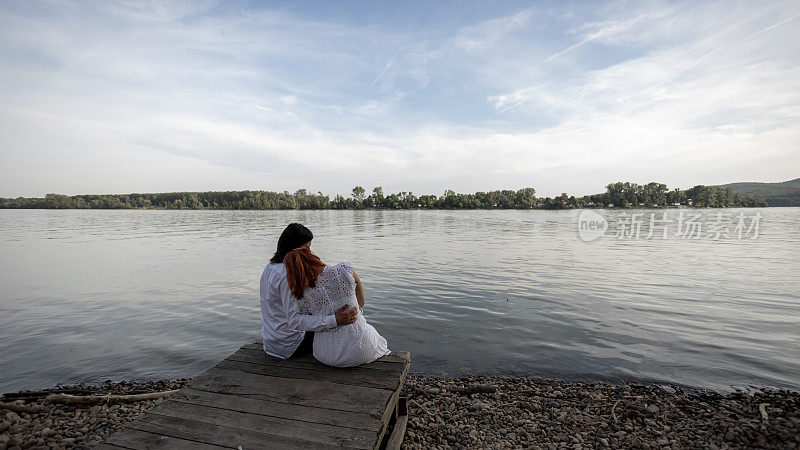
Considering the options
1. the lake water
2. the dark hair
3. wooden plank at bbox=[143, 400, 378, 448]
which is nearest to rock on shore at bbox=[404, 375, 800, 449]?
the lake water

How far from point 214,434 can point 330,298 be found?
1.84 m

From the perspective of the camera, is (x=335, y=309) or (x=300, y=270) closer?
(x=300, y=270)

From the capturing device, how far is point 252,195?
19238 centimetres

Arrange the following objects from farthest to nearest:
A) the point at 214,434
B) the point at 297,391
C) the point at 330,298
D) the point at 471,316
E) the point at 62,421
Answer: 1. the point at 471,316
2. the point at 62,421
3. the point at 330,298
4. the point at 297,391
5. the point at 214,434

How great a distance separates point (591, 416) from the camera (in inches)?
222

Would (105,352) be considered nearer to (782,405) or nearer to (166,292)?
(166,292)

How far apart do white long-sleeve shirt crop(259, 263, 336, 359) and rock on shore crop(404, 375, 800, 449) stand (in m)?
2.16

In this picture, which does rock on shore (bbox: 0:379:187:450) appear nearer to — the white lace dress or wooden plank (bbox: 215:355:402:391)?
wooden plank (bbox: 215:355:402:391)

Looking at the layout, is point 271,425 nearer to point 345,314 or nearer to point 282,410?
point 282,410

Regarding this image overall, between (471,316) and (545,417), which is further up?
(545,417)

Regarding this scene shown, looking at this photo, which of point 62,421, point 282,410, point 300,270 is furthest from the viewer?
point 62,421

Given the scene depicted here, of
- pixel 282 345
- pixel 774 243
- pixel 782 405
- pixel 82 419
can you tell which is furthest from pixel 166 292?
pixel 774 243

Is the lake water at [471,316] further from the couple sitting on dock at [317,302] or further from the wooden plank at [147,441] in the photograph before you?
the wooden plank at [147,441]

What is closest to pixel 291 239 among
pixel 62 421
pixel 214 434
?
pixel 214 434
